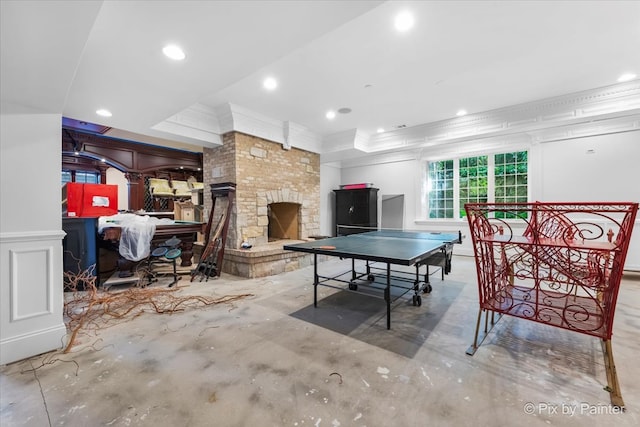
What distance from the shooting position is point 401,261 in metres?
2.03

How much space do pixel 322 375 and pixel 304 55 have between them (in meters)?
3.34

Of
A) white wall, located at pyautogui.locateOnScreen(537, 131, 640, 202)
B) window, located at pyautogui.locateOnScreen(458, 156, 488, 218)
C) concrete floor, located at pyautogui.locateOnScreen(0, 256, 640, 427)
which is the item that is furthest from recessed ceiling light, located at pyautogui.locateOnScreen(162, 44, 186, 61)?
white wall, located at pyautogui.locateOnScreen(537, 131, 640, 202)

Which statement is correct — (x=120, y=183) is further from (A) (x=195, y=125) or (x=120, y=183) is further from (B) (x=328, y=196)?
(B) (x=328, y=196)

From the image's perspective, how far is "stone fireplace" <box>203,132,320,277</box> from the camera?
468 cm

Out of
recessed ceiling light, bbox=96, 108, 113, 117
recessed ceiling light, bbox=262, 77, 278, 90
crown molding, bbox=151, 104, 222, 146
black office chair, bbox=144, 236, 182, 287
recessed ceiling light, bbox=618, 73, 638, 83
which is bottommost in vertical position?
black office chair, bbox=144, 236, 182, 287

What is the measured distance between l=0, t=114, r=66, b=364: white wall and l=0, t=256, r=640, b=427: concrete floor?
0.24 meters

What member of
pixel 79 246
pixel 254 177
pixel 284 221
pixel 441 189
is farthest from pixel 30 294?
pixel 441 189

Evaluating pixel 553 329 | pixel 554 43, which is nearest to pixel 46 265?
pixel 553 329

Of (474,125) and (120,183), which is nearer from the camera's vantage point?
(474,125)

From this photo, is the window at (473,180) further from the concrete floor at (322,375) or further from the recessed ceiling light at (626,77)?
the concrete floor at (322,375)

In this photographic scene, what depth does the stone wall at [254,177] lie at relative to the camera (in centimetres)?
479

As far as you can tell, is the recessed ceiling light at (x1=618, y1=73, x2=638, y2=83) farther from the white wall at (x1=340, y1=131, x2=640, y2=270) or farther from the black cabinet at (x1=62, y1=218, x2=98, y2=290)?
the black cabinet at (x1=62, y1=218, x2=98, y2=290)

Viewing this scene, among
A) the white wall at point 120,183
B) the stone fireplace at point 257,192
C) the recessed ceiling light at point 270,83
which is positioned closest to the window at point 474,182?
the stone fireplace at point 257,192

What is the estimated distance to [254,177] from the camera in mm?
5055
